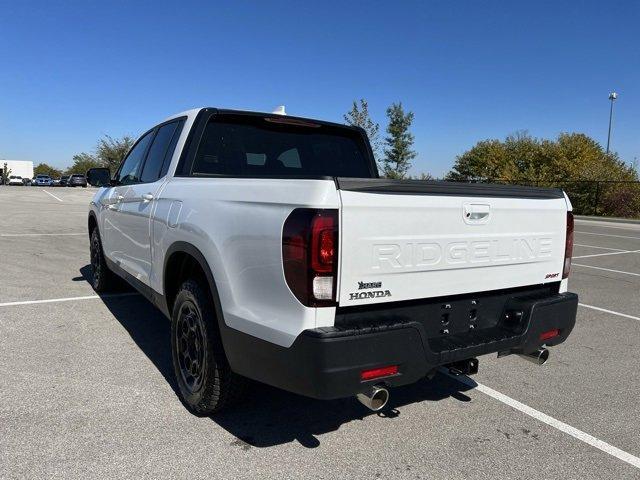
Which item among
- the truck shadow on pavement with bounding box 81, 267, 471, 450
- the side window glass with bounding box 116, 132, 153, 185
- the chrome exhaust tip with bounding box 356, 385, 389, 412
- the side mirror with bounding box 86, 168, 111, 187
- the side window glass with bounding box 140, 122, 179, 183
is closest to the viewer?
the chrome exhaust tip with bounding box 356, 385, 389, 412

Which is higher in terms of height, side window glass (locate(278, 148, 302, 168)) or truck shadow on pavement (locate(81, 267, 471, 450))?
side window glass (locate(278, 148, 302, 168))

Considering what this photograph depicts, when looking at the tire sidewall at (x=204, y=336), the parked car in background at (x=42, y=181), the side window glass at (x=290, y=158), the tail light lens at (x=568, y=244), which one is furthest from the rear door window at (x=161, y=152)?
the parked car in background at (x=42, y=181)

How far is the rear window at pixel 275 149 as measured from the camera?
3.70m

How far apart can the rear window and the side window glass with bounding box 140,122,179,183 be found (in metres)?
0.47

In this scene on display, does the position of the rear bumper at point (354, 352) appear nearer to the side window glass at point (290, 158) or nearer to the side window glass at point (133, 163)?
the side window glass at point (290, 158)

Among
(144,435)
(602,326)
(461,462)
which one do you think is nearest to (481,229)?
(461,462)

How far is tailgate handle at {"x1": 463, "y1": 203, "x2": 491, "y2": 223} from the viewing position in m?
2.61

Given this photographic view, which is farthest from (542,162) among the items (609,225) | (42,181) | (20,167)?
(20,167)

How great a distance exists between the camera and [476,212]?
8.70 ft

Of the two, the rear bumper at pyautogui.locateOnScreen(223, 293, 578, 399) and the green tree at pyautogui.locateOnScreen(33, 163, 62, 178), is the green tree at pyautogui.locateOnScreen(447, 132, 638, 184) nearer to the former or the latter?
the rear bumper at pyautogui.locateOnScreen(223, 293, 578, 399)

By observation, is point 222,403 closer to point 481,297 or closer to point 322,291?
point 322,291

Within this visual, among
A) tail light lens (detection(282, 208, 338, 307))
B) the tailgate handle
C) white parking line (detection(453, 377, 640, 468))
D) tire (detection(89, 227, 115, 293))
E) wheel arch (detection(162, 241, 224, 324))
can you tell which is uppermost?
the tailgate handle

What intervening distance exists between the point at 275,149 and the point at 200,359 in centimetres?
174

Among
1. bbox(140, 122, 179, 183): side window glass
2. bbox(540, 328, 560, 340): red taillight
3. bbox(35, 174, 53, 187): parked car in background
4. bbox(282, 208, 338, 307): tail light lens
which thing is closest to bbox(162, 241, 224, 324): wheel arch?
bbox(282, 208, 338, 307): tail light lens
